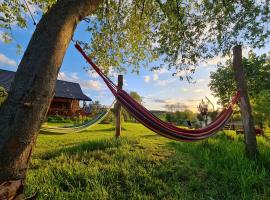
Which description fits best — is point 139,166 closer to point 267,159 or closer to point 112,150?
point 112,150

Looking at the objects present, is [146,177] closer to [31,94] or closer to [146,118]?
[146,118]

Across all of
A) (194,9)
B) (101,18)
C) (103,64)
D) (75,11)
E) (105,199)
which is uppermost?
(194,9)

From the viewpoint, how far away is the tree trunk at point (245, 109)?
351cm

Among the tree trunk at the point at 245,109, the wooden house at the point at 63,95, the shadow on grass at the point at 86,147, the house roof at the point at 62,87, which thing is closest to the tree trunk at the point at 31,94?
the shadow on grass at the point at 86,147

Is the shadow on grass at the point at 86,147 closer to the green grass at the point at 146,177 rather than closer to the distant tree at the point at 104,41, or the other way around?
the green grass at the point at 146,177

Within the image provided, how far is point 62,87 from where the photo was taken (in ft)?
68.1

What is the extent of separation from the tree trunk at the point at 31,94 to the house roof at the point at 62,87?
15827 millimetres

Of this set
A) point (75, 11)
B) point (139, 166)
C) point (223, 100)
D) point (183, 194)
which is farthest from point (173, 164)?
point (223, 100)

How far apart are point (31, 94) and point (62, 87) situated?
20.4m

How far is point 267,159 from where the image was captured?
11.0ft

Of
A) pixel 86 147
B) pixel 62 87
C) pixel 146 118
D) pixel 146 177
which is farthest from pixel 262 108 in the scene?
pixel 62 87

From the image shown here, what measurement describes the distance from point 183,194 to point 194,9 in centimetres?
→ 413

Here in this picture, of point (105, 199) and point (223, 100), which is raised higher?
point (223, 100)

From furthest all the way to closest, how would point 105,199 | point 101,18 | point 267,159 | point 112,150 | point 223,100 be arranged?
1. point 223,100
2. point 101,18
3. point 112,150
4. point 267,159
5. point 105,199
